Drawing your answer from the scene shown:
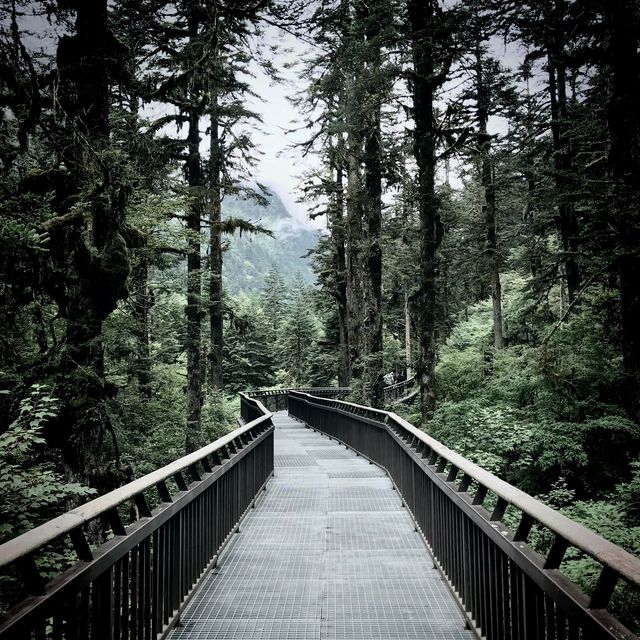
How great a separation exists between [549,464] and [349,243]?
46.7 ft

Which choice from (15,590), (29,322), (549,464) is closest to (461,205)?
(549,464)

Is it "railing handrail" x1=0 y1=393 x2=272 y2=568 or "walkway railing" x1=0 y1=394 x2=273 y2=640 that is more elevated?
"railing handrail" x1=0 y1=393 x2=272 y2=568

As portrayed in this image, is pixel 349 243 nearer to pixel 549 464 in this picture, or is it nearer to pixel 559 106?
pixel 559 106

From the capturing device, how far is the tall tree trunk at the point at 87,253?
29.7ft

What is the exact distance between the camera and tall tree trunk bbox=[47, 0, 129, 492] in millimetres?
9055

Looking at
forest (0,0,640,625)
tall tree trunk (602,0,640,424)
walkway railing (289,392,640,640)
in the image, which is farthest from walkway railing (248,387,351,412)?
walkway railing (289,392,640,640)

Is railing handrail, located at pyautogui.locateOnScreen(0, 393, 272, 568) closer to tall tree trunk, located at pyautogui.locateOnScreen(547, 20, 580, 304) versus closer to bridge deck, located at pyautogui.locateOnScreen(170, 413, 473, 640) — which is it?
bridge deck, located at pyautogui.locateOnScreen(170, 413, 473, 640)

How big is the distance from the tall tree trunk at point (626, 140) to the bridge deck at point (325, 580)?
17.5 ft

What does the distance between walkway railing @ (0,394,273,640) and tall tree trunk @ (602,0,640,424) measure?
7.61 m

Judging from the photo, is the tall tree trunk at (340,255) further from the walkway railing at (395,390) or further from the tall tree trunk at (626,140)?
the tall tree trunk at (626,140)

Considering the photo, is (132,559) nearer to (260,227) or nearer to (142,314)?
Answer: (142,314)

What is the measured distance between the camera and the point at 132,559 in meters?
3.68

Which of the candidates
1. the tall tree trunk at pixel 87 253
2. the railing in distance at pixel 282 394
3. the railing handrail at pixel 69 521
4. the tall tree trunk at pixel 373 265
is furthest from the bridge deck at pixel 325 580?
the railing in distance at pixel 282 394

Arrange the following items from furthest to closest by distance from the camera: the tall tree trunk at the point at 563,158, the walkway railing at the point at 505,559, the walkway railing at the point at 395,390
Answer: the walkway railing at the point at 395,390 < the tall tree trunk at the point at 563,158 < the walkway railing at the point at 505,559
